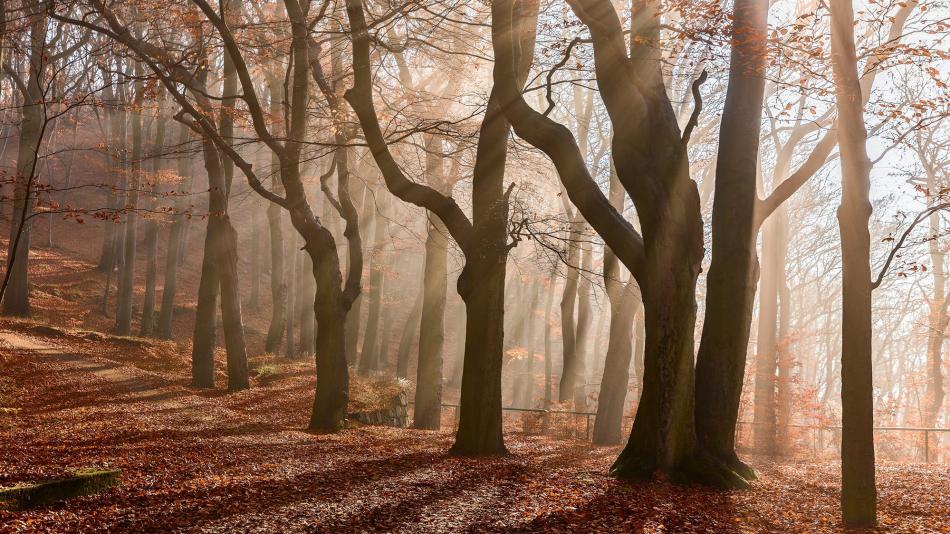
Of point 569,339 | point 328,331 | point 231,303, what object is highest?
point 231,303

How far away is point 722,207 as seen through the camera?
27.8 ft

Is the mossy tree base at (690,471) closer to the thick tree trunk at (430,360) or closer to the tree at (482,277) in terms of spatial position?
the tree at (482,277)

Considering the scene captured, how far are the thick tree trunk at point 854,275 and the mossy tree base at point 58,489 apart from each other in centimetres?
613

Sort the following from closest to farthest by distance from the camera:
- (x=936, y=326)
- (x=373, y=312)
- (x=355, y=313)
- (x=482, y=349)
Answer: (x=482, y=349) < (x=936, y=326) < (x=373, y=312) < (x=355, y=313)

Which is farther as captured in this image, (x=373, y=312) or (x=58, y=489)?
(x=373, y=312)

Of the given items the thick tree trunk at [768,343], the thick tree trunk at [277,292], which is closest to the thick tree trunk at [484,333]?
the thick tree trunk at [768,343]

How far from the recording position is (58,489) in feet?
17.7

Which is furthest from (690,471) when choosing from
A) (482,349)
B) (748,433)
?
(748,433)

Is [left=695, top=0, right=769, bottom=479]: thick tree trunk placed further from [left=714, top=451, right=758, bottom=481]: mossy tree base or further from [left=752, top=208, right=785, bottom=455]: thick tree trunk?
[left=752, top=208, right=785, bottom=455]: thick tree trunk

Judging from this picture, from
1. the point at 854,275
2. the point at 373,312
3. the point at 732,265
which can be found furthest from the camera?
the point at 373,312

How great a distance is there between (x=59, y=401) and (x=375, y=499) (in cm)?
829

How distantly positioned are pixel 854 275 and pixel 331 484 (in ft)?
16.8

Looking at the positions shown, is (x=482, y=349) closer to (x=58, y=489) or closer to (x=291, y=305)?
(x=58, y=489)

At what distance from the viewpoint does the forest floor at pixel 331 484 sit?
5.52 meters
